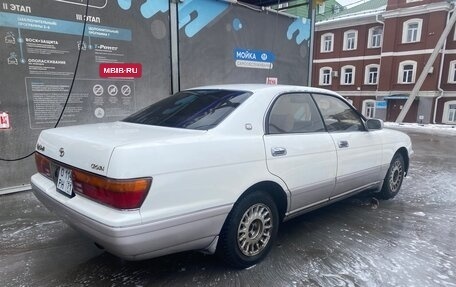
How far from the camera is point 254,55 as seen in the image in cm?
744

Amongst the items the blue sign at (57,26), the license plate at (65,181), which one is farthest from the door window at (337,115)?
the blue sign at (57,26)

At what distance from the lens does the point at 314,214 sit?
4.30 meters

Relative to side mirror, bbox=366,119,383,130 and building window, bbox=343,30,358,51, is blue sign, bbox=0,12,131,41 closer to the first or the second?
side mirror, bbox=366,119,383,130

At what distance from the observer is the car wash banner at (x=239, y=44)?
6.30 m

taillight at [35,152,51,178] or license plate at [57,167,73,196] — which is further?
taillight at [35,152,51,178]

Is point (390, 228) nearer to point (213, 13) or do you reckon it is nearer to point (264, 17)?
point (213, 13)

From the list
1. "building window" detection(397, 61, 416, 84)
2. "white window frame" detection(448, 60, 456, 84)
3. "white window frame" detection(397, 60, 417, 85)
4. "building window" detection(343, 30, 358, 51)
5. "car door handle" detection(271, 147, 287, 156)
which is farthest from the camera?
"building window" detection(343, 30, 358, 51)

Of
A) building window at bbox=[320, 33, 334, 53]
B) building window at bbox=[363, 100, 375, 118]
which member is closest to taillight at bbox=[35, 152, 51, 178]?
building window at bbox=[363, 100, 375, 118]

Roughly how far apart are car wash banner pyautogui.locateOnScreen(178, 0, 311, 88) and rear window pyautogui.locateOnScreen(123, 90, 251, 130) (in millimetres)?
2949

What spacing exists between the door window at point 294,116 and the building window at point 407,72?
84.4 feet

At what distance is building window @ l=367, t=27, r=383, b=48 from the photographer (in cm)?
2741

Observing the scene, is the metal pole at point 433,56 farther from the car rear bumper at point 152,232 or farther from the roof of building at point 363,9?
the car rear bumper at point 152,232

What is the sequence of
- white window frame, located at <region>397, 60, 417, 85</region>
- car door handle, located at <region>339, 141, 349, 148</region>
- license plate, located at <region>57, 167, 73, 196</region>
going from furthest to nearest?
white window frame, located at <region>397, 60, 417, 85</region> → car door handle, located at <region>339, 141, 349, 148</region> → license plate, located at <region>57, 167, 73, 196</region>

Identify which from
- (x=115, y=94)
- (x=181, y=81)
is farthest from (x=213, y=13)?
(x=115, y=94)
